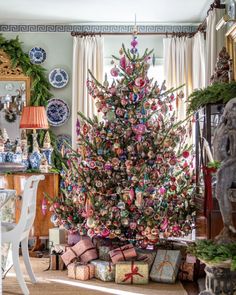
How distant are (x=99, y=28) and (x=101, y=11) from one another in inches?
18.7

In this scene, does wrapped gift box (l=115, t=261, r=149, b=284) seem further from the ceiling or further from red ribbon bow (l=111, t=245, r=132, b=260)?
the ceiling

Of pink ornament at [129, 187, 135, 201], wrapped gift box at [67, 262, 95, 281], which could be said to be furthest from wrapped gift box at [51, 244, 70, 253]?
pink ornament at [129, 187, 135, 201]

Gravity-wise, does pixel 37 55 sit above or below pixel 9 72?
above

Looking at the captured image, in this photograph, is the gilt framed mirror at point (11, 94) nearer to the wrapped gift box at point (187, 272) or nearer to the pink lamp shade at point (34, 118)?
the pink lamp shade at point (34, 118)

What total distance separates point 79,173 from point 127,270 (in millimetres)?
955

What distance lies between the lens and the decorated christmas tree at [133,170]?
4.41 metres

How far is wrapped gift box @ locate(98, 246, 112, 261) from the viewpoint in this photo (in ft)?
14.5

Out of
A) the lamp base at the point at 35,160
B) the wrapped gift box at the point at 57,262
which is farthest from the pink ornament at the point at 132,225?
the lamp base at the point at 35,160

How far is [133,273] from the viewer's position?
416 centimetres

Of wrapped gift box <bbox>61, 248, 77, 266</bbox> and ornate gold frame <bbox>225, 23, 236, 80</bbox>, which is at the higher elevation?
ornate gold frame <bbox>225, 23, 236, 80</bbox>

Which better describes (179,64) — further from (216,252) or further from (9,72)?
(216,252)

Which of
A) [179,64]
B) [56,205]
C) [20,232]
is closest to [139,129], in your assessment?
[56,205]

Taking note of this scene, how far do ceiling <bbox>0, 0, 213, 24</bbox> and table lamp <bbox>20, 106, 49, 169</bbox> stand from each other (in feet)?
3.73

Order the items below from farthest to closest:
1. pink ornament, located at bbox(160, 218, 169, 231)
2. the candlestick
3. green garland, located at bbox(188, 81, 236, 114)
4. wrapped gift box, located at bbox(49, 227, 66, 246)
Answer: wrapped gift box, located at bbox(49, 227, 66, 246) → pink ornament, located at bbox(160, 218, 169, 231) → green garland, located at bbox(188, 81, 236, 114) → the candlestick
